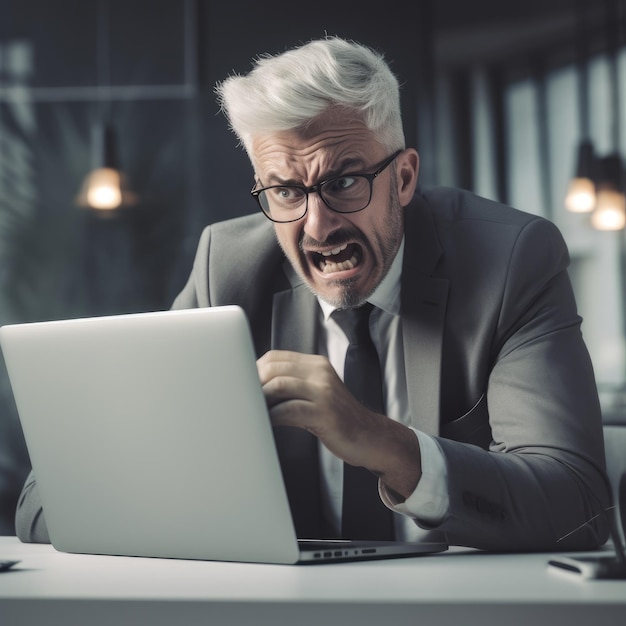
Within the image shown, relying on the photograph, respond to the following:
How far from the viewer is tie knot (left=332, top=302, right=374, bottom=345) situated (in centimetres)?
176

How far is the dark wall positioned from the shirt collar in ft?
9.75

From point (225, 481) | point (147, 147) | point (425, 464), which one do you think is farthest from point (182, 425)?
point (147, 147)

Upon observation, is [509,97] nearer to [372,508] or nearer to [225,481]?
[372,508]

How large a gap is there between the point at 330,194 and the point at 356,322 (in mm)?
261

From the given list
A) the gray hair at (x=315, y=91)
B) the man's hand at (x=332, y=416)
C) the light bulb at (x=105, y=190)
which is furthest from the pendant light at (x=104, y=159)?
the man's hand at (x=332, y=416)

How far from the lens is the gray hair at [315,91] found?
5.51ft

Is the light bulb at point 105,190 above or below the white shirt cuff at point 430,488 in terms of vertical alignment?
above

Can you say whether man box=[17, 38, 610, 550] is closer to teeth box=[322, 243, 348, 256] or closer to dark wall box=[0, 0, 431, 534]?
teeth box=[322, 243, 348, 256]

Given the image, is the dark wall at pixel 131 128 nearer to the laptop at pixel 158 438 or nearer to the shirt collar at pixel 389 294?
the shirt collar at pixel 389 294

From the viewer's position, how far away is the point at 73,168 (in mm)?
4809

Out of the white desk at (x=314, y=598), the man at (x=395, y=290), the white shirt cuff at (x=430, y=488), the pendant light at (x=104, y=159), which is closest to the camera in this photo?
the white desk at (x=314, y=598)

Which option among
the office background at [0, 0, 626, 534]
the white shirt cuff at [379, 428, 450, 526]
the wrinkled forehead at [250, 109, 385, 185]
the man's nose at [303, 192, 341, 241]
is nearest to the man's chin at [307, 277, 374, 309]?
the man's nose at [303, 192, 341, 241]

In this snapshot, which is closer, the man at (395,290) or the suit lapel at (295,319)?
the man at (395,290)

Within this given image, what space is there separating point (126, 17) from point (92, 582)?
4324mm
